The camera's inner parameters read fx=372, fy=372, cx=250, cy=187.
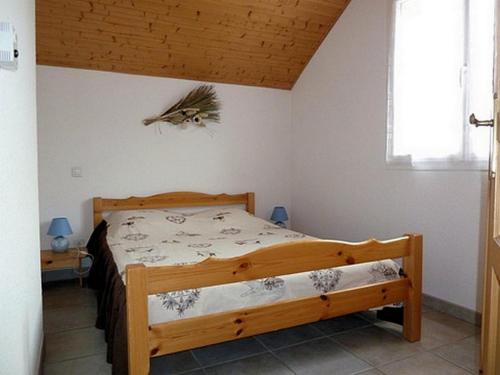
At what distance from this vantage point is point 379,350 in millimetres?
2174

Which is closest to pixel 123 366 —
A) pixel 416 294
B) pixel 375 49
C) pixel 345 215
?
pixel 416 294

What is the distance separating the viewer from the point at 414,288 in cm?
225

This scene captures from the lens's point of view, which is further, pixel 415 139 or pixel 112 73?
pixel 112 73

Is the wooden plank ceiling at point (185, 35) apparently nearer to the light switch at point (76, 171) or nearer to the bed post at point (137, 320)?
the light switch at point (76, 171)

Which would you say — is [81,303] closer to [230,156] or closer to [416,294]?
[230,156]

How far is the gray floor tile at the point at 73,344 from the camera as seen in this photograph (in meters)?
2.12

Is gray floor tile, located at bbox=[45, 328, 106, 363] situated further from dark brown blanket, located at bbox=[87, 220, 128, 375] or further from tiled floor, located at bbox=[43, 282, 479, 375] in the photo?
dark brown blanket, located at bbox=[87, 220, 128, 375]

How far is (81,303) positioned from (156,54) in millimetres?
2285

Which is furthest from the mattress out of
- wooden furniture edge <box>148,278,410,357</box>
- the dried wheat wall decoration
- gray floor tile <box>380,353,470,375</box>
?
the dried wheat wall decoration

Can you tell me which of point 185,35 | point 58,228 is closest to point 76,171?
point 58,228

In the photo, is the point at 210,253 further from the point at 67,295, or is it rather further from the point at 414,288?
the point at 67,295

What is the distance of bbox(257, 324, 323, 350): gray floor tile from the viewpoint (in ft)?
7.45

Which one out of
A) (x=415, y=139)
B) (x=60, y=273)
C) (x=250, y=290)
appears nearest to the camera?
(x=250, y=290)

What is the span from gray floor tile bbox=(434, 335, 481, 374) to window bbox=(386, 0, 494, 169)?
1.13 metres
